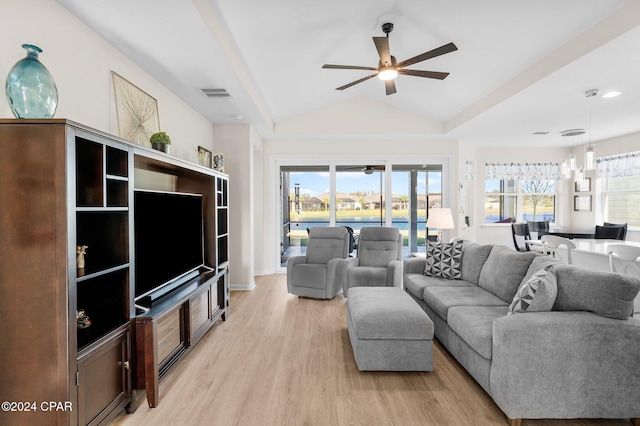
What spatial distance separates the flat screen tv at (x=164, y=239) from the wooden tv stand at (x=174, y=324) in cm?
15

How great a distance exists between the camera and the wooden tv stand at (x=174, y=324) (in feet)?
6.69

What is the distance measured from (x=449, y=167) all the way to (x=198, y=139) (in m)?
4.47

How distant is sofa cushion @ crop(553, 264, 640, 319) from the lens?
1879 millimetres

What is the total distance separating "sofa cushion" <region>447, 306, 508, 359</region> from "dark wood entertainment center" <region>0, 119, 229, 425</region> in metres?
2.07

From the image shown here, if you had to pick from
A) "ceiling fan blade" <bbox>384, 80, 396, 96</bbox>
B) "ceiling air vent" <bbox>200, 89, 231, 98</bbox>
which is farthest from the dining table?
"ceiling air vent" <bbox>200, 89, 231, 98</bbox>

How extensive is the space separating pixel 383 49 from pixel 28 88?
2.43 metres

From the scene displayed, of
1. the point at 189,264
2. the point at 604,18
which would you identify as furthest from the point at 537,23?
the point at 189,264

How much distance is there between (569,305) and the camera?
207cm

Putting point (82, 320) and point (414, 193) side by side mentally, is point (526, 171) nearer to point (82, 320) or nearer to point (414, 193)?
point (414, 193)

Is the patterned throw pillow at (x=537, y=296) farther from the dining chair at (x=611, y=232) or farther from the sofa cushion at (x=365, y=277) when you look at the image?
the dining chair at (x=611, y=232)

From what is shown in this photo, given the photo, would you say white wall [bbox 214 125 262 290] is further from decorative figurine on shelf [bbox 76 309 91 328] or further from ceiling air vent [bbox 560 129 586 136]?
ceiling air vent [bbox 560 129 586 136]

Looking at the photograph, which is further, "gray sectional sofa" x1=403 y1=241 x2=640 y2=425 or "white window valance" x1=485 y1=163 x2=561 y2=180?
"white window valance" x1=485 y1=163 x2=561 y2=180

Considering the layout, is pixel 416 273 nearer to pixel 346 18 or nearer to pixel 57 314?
pixel 346 18

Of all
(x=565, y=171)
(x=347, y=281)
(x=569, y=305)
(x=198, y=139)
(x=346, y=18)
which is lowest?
(x=347, y=281)
